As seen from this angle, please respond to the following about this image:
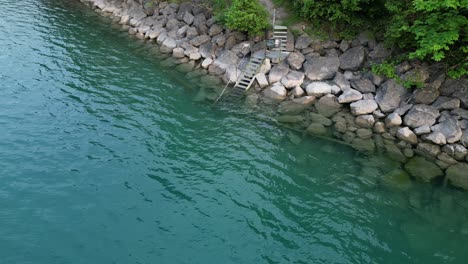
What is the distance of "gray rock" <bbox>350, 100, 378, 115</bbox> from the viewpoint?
86.6 ft

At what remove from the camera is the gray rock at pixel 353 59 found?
28.5m

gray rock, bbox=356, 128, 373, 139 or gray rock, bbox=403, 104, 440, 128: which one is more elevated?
gray rock, bbox=403, 104, 440, 128

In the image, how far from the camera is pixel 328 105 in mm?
27859

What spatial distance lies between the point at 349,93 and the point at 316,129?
13.2 ft

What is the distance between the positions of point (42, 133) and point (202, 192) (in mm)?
11418

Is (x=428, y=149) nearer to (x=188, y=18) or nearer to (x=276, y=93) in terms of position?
(x=276, y=93)

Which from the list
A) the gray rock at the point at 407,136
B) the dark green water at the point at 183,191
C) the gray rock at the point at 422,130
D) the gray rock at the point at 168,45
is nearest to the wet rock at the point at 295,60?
the dark green water at the point at 183,191

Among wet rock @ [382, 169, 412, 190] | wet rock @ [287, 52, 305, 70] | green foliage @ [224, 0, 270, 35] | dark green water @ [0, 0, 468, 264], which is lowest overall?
dark green water @ [0, 0, 468, 264]

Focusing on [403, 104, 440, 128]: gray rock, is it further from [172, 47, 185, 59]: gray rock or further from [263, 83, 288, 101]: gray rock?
[172, 47, 185, 59]: gray rock

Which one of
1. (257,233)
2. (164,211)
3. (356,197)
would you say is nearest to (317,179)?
(356,197)

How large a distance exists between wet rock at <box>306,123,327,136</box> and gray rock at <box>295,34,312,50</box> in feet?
26.0

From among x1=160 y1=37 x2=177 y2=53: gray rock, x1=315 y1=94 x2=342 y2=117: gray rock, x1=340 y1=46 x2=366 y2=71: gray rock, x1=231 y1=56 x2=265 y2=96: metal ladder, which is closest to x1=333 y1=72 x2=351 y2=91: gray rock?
x1=340 y1=46 x2=366 y2=71: gray rock

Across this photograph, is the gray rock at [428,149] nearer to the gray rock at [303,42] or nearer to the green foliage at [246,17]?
the gray rock at [303,42]

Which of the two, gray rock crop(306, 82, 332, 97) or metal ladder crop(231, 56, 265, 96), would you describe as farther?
metal ladder crop(231, 56, 265, 96)
